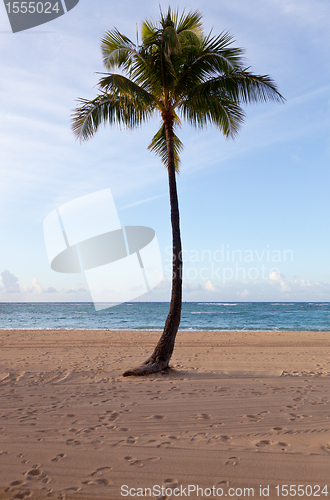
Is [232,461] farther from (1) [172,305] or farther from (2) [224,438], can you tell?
(1) [172,305]

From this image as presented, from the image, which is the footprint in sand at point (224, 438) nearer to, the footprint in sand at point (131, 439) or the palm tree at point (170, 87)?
the footprint in sand at point (131, 439)

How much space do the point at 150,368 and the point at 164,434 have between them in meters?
3.15

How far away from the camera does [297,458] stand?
11.2 ft

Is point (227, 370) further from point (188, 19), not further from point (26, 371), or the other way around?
point (188, 19)

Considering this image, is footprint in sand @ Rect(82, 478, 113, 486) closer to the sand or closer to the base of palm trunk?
the sand

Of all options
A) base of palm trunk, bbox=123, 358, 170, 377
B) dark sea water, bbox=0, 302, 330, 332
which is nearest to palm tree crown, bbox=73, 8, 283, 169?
base of palm trunk, bbox=123, 358, 170, 377

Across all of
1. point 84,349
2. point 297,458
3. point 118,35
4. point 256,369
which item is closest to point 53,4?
point 118,35

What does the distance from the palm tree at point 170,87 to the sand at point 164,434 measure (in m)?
1.60

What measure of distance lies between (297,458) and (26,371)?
6.81m

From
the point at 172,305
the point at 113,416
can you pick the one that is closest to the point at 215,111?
the point at 172,305

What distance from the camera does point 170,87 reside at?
25.5 ft

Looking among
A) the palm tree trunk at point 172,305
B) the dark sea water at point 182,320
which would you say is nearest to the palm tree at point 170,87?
the palm tree trunk at point 172,305

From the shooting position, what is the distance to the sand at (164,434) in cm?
302

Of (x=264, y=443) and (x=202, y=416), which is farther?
(x=202, y=416)
